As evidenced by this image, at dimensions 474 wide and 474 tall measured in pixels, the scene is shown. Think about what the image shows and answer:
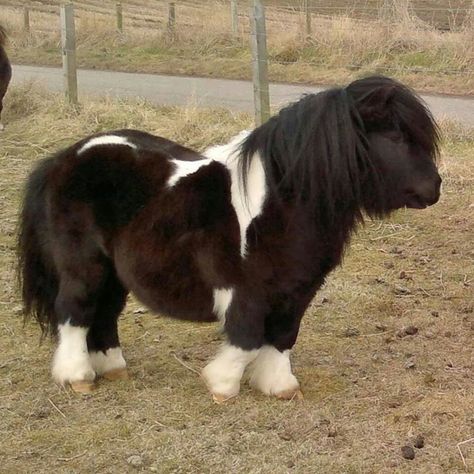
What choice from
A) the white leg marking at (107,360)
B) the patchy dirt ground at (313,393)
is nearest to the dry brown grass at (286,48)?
the patchy dirt ground at (313,393)

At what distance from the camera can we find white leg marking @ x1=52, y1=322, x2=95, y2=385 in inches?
154

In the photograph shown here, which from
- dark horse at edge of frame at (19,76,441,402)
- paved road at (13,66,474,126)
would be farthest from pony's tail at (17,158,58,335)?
A: paved road at (13,66,474,126)

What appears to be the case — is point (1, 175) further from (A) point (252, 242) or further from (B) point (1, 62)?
(A) point (252, 242)

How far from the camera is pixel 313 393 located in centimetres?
Answer: 392

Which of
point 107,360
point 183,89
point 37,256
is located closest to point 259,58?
point 37,256

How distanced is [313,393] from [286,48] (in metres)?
13.0

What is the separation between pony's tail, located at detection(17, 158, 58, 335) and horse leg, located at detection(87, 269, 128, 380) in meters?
0.21

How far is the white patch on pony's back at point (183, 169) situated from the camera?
12.1ft

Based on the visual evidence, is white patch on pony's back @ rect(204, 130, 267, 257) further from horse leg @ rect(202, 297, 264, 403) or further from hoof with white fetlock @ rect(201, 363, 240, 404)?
hoof with white fetlock @ rect(201, 363, 240, 404)

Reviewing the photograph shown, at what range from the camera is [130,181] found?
3730 mm

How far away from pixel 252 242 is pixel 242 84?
446 inches

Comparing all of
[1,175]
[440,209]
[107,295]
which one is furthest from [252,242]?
[1,175]

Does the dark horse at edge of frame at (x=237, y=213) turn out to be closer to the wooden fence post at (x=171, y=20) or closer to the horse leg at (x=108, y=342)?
the horse leg at (x=108, y=342)

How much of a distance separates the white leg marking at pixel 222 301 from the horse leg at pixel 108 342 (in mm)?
677
